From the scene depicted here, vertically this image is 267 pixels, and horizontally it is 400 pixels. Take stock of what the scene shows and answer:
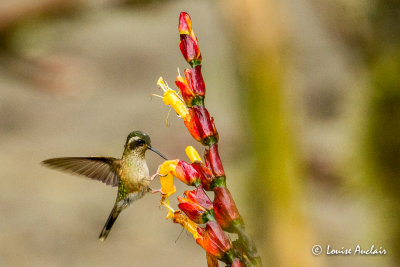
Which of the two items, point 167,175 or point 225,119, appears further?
point 225,119

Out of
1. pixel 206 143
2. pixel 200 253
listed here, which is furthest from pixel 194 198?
pixel 200 253

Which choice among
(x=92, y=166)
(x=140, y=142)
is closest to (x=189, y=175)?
(x=140, y=142)

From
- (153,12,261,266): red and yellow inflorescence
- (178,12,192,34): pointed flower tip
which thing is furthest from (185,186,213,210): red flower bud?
(178,12,192,34): pointed flower tip

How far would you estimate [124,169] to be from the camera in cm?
141

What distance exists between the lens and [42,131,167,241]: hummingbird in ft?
4.37

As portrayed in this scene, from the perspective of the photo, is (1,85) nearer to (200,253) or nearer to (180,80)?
(200,253)

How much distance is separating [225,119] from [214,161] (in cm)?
386

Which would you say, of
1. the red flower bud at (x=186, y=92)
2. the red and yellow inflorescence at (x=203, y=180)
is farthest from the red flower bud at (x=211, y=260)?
the red flower bud at (x=186, y=92)

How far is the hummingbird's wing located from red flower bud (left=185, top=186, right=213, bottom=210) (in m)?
0.40

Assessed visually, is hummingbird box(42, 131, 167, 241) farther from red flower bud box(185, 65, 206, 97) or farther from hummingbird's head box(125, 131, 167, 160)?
red flower bud box(185, 65, 206, 97)

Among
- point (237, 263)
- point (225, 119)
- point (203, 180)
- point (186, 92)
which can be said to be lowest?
point (237, 263)

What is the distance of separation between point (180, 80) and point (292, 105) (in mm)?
372

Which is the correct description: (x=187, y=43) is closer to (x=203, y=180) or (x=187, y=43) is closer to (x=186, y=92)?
(x=186, y=92)

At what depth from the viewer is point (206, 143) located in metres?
0.94
